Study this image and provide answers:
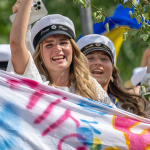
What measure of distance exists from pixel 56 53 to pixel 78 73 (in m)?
0.35

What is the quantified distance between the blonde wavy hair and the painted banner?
47 centimetres

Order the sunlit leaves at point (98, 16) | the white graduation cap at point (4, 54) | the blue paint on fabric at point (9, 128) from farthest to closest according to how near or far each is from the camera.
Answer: the white graduation cap at point (4, 54) → the sunlit leaves at point (98, 16) → the blue paint on fabric at point (9, 128)

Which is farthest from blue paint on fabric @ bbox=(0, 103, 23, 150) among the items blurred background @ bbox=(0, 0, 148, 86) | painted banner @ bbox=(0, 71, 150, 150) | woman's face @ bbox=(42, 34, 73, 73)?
blurred background @ bbox=(0, 0, 148, 86)

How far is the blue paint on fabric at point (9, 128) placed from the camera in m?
1.90

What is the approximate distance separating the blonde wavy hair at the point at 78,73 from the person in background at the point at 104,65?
1.29ft

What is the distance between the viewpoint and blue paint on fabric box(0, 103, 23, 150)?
Result: 190 centimetres

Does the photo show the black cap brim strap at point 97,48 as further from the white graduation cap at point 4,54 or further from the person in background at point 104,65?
the white graduation cap at point 4,54

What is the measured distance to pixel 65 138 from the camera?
2035 millimetres

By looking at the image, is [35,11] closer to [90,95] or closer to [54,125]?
[90,95]

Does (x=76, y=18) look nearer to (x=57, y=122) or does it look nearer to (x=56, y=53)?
(x=56, y=53)

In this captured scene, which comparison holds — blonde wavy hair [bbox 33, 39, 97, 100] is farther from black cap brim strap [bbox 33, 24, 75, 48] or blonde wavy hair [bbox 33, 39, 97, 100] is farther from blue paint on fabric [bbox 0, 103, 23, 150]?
blue paint on fabric [bbox 0, 103, 23, 150]

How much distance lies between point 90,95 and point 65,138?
2.48 feet

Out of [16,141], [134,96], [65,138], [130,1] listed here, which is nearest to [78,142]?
[65,138]

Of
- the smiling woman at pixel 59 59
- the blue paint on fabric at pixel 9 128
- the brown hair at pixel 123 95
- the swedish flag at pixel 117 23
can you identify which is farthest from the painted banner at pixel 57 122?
the swedish flag at pixel 117 23
